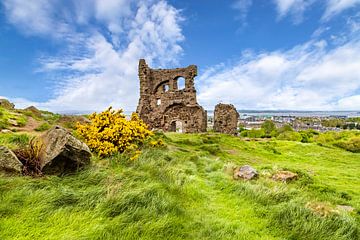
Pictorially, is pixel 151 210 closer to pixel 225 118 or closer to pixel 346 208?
pixel 346 208

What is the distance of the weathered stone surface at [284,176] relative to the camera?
904 centimetres

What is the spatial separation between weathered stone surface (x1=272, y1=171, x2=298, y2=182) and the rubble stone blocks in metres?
19.4

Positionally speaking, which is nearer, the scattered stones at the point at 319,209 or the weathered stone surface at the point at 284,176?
the scattered stones at the point at 319,209

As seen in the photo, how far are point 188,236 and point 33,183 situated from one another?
304 cm

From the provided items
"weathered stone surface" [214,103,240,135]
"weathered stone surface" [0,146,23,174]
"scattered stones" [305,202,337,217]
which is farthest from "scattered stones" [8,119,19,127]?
"weathered stone surface" [214,103,240,135]

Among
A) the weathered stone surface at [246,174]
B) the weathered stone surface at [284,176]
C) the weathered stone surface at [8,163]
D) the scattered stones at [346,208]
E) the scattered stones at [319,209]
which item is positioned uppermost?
the weathered stone surface at [8,163]

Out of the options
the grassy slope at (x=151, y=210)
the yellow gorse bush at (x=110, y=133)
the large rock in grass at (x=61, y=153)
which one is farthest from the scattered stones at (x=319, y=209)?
the large rock in grass at (x=61, y=153)

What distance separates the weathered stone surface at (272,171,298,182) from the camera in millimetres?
9041

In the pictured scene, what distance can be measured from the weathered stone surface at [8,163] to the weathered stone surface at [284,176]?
23.6 feet

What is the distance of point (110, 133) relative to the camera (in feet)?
29.5

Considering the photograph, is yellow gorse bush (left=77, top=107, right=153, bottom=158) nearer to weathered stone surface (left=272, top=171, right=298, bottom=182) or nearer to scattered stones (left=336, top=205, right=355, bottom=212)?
weathered stone surface (left=272, top=171, right=298, bottom=182)

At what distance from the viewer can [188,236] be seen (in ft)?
14.4

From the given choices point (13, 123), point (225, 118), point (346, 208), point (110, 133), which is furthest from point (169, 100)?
point (346, 208)

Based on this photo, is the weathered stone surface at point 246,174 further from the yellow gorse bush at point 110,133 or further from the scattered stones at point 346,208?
the yellow gorse bush at point 110,133
